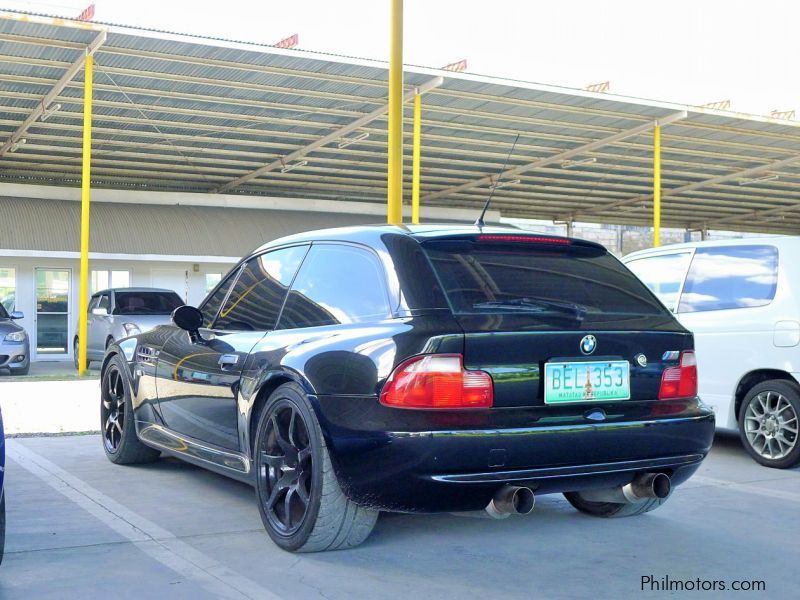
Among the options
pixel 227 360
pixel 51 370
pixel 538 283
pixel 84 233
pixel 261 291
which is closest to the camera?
pixel 538 283

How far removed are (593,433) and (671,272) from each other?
4435 mm

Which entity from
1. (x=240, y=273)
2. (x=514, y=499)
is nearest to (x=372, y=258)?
(x=514, y=499)

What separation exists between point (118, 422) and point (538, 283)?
370 cm

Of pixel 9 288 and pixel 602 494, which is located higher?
pixel 9 288

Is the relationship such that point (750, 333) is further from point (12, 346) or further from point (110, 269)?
point (110, 269)

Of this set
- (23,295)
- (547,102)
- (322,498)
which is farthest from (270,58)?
(322,498)

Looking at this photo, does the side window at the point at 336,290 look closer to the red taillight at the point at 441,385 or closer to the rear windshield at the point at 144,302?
the red taillight at the point at 441,385

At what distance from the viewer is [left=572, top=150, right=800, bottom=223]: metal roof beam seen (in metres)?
27.8

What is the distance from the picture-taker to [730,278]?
793 cm

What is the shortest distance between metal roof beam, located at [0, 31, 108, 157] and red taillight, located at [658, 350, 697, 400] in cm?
1367

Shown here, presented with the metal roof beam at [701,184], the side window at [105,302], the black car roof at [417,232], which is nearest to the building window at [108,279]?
the side window at [105,302]

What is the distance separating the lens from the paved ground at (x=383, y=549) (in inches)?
162

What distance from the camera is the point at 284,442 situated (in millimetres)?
4750

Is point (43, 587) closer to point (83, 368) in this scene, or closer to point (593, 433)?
point (593, 433)
